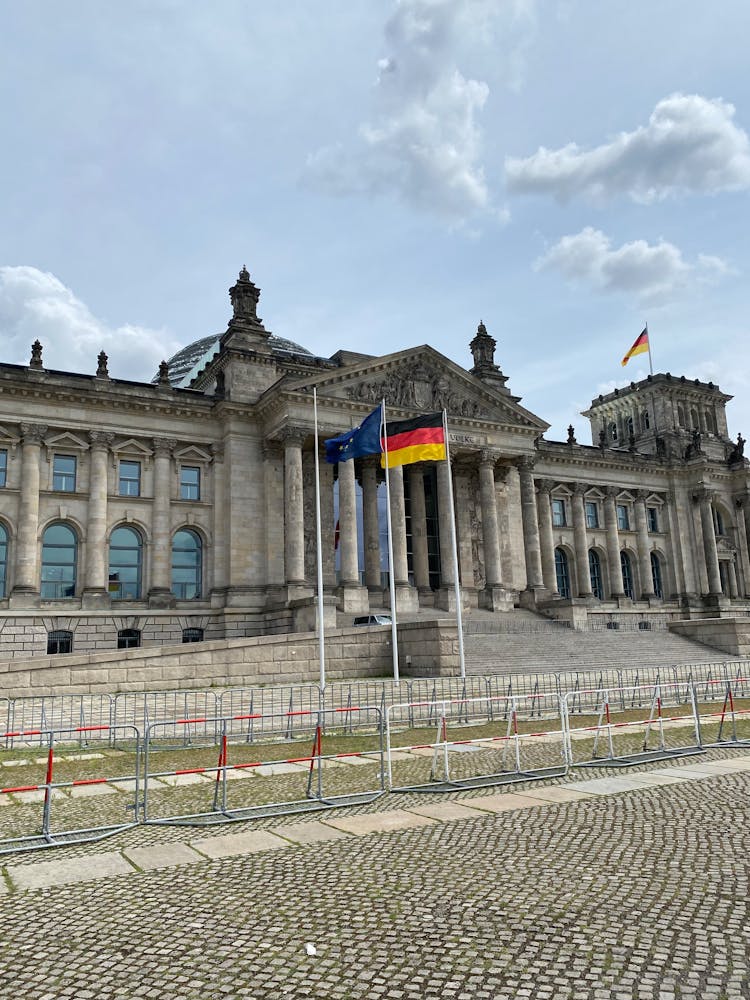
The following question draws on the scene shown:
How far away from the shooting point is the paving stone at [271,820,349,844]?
9914mm

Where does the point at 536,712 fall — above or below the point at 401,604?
below

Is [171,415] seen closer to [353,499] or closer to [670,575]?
[353,499]

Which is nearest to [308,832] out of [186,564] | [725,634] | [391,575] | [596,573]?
[391,575]

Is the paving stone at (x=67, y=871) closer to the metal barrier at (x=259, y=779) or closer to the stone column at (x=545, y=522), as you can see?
the metal barrier at (x=259, y=779)

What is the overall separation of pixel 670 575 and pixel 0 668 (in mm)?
56228

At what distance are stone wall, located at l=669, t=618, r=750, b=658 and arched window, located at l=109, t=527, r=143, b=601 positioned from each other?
105ft

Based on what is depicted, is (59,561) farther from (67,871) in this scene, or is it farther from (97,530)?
(67,871)

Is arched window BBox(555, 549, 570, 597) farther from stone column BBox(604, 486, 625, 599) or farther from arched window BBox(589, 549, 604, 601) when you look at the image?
stone column BBox(604, 486, 625, 599)

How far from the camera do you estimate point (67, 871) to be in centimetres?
872

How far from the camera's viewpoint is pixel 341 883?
7918 mm

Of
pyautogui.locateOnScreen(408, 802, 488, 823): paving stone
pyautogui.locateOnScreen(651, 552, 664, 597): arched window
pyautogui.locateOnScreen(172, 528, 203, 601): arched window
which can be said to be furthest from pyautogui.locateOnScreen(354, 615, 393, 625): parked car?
pyautogui.locateOnScreen(651, 552, 664, 597): arched window

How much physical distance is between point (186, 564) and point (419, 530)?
14.9 m

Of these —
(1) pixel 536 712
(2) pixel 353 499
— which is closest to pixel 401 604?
(2) pixel 353 499

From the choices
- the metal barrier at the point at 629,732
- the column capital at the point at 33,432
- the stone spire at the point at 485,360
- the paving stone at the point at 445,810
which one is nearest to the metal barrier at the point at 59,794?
the paving stone at the point at 445,810
